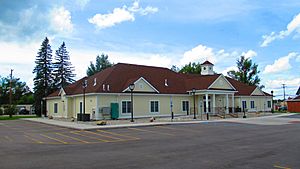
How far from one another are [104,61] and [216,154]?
2576 inches

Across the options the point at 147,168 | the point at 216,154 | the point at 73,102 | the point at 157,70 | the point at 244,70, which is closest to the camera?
the point at 147,168

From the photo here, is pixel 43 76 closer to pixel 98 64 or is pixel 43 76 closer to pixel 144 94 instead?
pixel 98 64

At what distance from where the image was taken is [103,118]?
32719mm

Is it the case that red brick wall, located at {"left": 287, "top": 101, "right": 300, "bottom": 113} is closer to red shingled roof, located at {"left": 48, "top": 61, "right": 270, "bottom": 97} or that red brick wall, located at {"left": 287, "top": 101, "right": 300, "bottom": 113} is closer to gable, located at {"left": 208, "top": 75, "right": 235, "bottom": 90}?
gable, located at {"left": 208, "top": 75, "right": 235, "bottom": 90}

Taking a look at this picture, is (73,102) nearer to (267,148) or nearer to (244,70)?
(267,148)

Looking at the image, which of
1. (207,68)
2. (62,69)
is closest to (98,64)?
(62,69)

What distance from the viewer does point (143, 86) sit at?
35.5 meters

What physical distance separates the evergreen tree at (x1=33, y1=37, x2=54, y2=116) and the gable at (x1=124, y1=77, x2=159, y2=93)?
990 inches

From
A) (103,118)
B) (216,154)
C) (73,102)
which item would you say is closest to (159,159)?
(216,154)

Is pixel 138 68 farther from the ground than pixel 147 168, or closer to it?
farther from the ground

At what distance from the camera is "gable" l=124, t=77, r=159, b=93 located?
34.9 metres

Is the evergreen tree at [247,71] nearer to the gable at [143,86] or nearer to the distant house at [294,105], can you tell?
the distant house at [294,105]

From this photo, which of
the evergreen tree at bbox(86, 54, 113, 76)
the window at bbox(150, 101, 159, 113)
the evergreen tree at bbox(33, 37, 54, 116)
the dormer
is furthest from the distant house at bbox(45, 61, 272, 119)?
the evergreen tree at bbox(86, 54, 113, 76)

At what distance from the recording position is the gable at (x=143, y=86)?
34875 mm
